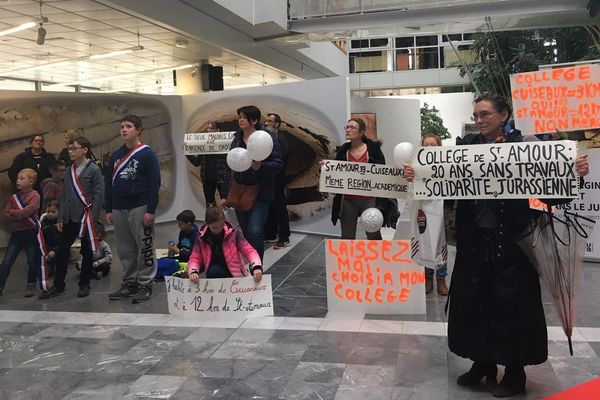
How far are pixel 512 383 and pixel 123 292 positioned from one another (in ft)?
12.3

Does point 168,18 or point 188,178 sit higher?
point 168,18

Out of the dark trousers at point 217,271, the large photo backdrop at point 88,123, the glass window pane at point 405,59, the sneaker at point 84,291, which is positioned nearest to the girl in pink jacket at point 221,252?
the dark trousers at point 217,271

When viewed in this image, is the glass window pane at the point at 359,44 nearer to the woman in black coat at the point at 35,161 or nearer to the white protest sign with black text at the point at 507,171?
the woman in black coat at the point at 35,161

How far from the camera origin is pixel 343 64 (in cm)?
2322

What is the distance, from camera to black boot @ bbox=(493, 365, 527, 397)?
313 centimetres

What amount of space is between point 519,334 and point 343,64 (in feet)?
69.2

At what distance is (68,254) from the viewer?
5.78 metres

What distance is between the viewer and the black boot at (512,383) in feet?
10.3

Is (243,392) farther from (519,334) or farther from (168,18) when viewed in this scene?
(168,18)

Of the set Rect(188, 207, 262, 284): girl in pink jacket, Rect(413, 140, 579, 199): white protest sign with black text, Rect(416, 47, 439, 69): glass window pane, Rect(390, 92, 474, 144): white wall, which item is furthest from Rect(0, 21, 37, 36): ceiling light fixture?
Rect(416, 47, 439, 69): glass window pane

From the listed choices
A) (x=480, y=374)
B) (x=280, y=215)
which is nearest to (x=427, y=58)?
(x=280, y=215)

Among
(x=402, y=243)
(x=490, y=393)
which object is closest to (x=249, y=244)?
(x=402, y=243)

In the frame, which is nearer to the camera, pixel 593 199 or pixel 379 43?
pixel 593 199

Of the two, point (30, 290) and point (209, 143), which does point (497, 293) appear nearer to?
point (30, 290)
